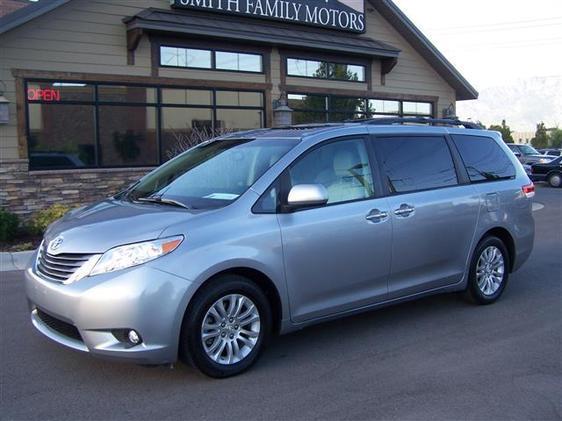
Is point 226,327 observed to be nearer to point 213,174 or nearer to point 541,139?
point 213,174

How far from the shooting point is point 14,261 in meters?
8.79

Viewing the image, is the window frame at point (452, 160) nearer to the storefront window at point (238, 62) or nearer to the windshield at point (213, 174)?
the windshield at point (213, 174)

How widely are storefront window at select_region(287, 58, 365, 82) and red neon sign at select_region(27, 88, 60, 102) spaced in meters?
5.80

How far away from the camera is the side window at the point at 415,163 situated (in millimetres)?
5375

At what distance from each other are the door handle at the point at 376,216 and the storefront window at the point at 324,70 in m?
10.9

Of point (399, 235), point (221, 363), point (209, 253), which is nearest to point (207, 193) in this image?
point (209, 253)

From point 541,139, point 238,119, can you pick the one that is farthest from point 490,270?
point 541,139

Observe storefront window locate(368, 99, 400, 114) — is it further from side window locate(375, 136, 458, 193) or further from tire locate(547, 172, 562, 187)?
side window locate(375, 136, 458, 193)

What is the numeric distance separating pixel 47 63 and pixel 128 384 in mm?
9355

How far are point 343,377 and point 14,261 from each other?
614 centimetres

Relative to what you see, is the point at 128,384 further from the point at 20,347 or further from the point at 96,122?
the point at 96,122

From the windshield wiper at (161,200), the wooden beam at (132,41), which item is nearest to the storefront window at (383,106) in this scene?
the wooden beam at (132,41)

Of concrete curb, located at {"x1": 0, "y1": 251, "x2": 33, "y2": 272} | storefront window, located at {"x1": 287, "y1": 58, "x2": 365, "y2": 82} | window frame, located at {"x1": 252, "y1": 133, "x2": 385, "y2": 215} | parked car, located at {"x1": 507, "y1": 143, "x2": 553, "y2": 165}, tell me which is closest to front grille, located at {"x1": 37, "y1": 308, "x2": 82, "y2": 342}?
window frame, located at {"x1": 252, "y1": 133, "x2": 385, "y2": 215}

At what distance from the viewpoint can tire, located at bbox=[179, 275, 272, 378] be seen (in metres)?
4.11
